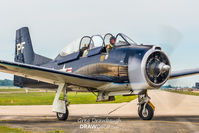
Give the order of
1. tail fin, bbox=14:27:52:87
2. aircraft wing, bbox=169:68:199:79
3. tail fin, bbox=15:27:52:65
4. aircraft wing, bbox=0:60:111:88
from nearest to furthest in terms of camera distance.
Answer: aircraft wing, bbox=0:60:111:88
aircraft wing, bbox=169:68:199:79
tail fin, bbox=14:27:52:87
tail fin, bbox=15:27:52:65

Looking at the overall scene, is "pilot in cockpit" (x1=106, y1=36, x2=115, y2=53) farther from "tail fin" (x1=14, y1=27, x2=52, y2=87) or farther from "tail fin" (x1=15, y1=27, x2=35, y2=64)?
"tail fin" (x1=15, y1=27, x2=35, y2=64)

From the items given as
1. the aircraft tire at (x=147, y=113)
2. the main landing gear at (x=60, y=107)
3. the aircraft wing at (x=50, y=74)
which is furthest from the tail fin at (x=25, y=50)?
the aircraft tire at (x=147, y=113)

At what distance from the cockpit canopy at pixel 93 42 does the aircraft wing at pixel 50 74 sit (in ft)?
5.19

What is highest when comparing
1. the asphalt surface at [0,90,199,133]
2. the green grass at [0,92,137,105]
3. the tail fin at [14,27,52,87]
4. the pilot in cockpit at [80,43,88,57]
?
the tail fin at [14,27,52,87]

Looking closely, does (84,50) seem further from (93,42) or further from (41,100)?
(41,100)

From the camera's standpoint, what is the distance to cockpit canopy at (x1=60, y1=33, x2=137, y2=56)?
12.5 metres

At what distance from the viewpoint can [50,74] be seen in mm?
12492

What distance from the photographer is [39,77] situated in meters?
13.4

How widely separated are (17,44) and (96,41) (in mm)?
7771

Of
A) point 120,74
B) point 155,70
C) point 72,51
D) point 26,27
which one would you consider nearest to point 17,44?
point 26,27

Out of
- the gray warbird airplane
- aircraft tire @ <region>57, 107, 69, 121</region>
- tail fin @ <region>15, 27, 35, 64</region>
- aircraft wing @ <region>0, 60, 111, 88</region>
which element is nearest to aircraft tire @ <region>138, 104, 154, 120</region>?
the gray warbird airplane

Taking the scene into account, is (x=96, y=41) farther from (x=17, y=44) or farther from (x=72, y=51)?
(x=17, y=44)

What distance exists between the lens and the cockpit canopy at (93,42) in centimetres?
1246

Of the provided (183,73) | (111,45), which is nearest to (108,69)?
(111,45)
